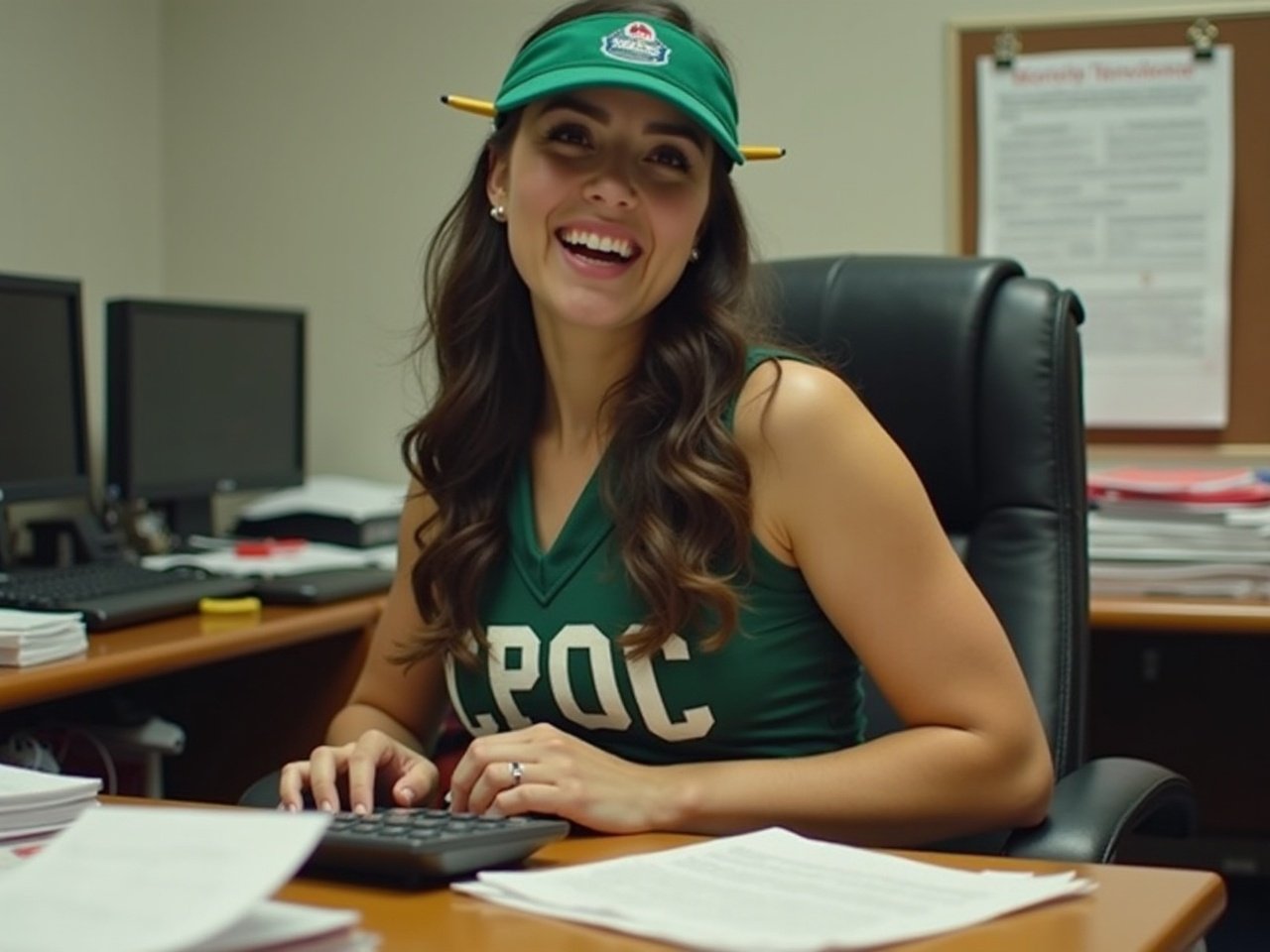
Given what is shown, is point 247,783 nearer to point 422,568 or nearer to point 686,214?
point 422,568

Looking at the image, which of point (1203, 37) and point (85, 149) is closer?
point (1203, 37)

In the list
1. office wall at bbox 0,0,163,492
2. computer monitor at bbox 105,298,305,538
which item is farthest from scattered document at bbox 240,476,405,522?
→ office wall at bbox 0,0,163,492

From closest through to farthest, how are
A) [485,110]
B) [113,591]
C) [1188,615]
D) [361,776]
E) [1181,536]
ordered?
1. [361,776]
2. [485,110]
3. [113,591]
4. [1188,615]
5. [1181,536]

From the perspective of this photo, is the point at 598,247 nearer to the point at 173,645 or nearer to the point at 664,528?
the point at 664,528

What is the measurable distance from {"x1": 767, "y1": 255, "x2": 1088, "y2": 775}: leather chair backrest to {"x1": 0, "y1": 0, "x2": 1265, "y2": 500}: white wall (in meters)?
1.06

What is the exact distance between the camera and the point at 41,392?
2490 millimetres

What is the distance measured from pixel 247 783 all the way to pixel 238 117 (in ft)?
4.24

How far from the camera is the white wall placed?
284cm

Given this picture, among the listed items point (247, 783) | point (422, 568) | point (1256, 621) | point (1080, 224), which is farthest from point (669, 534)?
point (1080, 224)

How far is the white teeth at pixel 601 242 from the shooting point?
1516 millimetres

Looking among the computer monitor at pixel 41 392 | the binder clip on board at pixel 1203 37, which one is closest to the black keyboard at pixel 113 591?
the computer monitor at pixel 41 392

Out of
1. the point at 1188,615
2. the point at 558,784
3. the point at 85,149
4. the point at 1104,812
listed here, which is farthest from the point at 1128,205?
the point at 558,784

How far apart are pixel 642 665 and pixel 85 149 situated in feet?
6.34

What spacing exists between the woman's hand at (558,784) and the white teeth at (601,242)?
0.46 meters
